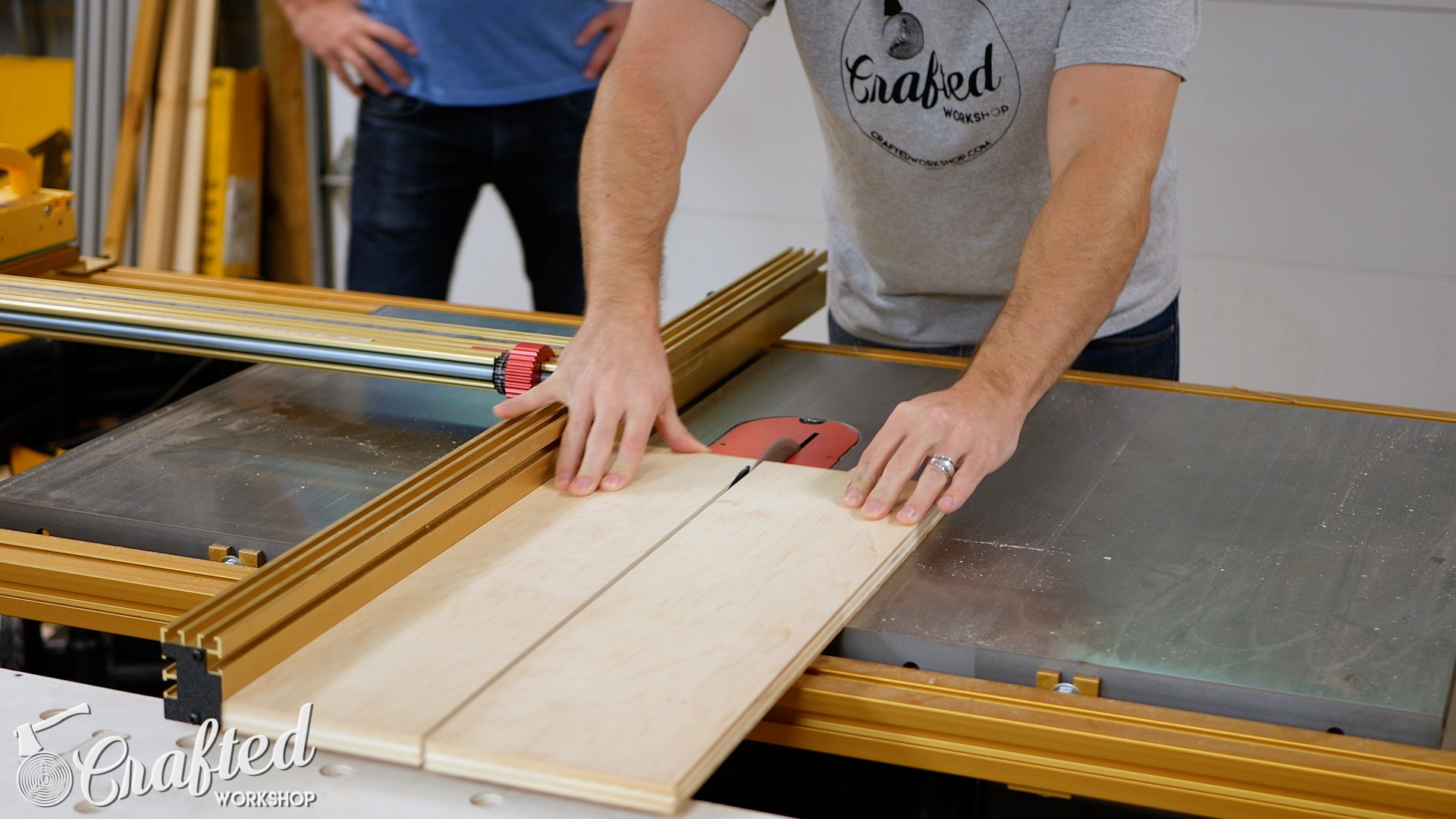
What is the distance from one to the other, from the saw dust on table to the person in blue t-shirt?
1444mm

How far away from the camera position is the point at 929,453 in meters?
1.27

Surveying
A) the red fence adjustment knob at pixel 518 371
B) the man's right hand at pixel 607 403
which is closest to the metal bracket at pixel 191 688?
the man's right hand at pixel 607 403

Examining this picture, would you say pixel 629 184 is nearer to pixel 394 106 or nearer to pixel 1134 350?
pixel 1134 350

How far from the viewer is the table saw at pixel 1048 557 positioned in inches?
37.4

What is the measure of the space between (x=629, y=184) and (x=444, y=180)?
1109 mm

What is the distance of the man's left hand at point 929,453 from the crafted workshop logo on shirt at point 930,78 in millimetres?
562

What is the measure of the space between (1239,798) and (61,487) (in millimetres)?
1123

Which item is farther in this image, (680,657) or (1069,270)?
(1069,270)

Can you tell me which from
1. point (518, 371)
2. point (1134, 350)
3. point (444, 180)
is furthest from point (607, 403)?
point (444, 180)

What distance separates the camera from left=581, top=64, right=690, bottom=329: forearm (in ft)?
5.13

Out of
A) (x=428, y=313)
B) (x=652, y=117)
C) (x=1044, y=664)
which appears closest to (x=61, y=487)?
(x=428, y=313)

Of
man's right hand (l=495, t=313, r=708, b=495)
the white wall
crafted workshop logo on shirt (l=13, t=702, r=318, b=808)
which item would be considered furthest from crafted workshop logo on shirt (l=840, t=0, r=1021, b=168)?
the white wall

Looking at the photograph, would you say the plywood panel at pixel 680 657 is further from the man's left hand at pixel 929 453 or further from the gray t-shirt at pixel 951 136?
the gray t-shirt at pixel 951 136

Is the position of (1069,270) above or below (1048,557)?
above
